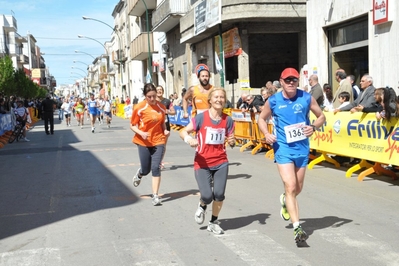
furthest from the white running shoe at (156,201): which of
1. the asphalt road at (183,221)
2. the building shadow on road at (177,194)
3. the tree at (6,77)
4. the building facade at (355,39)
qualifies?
the tree at (6,77)

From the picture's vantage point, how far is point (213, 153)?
21.5 ft

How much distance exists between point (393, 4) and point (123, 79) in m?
58.3

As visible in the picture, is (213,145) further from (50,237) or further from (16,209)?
(16,209)

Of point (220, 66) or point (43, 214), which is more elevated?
point (220, 66)

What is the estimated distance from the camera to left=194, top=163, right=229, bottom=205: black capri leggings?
648 cm

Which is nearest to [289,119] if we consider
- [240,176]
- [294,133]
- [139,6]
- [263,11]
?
[294,133]

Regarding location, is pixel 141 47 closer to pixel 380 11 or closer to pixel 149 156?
pixel 380 11

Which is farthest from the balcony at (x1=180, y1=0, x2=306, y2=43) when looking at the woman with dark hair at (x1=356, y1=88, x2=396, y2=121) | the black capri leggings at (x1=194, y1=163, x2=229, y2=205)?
the black capri leggings at (x1=194, y1=163, x2=229, y2=205)

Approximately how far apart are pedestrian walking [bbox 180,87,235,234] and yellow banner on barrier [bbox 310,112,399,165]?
424 cm

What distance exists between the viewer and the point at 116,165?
13391 mm

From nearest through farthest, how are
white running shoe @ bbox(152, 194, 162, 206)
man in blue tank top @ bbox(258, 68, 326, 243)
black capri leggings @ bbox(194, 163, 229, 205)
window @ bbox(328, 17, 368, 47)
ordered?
man in blue tank top @ bbox(258, 68, 326, 243) → black capri leggings @ bbox(194, 163, 229, 205) → white running shoe @ bbox(152, 194, 162, 206) → window @ bbox(328, 17, 368, 47)

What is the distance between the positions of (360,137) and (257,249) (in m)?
Result: 5.49

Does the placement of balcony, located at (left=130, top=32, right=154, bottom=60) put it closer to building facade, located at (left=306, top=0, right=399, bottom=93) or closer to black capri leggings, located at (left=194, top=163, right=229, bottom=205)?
building facade, located at (left=306, top=0, right=399, bottom=93)

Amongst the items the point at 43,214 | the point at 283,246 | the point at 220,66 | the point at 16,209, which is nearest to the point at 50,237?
the point at 43,214
